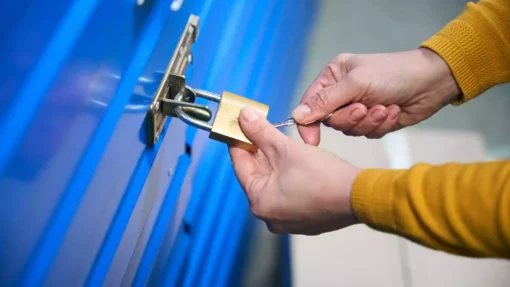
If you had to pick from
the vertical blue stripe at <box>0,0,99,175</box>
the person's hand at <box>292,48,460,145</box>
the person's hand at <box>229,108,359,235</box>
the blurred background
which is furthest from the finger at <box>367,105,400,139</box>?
the vertical blue stripe at <box>0,0,99,175</box>

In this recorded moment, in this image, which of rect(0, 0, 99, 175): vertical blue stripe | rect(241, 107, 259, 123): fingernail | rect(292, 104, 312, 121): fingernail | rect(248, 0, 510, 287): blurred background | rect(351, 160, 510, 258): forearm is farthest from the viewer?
rect(248, 0, 510, 287): blurred background

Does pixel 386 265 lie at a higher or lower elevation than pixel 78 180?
higher

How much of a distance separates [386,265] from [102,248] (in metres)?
0.71

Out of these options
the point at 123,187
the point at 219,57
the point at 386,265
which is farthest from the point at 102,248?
the point at 386,265

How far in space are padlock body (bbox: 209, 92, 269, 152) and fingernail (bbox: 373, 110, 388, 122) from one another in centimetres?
21

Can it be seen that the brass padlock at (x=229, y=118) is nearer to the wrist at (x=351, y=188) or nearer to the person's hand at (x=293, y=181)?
the person's hand at (x=293, y=181)

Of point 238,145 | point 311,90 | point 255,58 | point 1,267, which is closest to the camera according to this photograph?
point 1,267

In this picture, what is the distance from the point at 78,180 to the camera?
0.30 m

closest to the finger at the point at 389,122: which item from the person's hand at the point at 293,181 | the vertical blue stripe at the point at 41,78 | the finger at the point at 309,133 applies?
the finger at the point at 309,133

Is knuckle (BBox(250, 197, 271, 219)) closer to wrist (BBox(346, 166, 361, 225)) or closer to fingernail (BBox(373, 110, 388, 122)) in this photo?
wrist (BBox(346, 166, 361, 225))

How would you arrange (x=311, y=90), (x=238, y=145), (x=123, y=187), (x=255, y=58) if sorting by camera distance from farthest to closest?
1. (x=255, y=58)
2. (x=311, y=90)
3. (x=238, y=145)
4. (x=123, y=187)

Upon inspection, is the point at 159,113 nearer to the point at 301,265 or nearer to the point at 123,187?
the point at 123,187

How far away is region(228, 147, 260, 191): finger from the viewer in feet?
1.65

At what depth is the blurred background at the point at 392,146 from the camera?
92 cm
